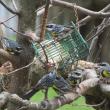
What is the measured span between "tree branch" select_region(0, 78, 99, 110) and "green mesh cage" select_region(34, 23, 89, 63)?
196 mm

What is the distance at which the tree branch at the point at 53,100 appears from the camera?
1933 millimetres

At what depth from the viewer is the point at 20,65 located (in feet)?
8.08

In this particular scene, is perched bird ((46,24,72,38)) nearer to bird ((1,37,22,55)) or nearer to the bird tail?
bird ((1,37,22,55))

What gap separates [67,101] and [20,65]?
37 cm

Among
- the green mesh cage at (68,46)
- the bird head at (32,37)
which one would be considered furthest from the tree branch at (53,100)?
the bird head at (32,37)

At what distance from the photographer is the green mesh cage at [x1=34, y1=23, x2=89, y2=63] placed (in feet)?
8.07

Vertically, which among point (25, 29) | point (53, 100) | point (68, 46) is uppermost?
point (25, 29)

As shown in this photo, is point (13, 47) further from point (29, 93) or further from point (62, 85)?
point (62, 85)

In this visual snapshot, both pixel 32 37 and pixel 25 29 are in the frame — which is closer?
pixel 32 37

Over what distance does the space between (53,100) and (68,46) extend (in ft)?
1.29

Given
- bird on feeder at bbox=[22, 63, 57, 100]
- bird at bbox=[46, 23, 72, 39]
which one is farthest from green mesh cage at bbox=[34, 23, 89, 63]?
bird on feeder at bbox=[22, 63, 57, 100]

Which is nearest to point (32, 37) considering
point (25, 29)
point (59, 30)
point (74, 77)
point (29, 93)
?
point (25, 29)

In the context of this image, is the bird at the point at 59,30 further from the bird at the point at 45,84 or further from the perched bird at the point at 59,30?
the bird at the point at 45,84

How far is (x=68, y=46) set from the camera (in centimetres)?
252
